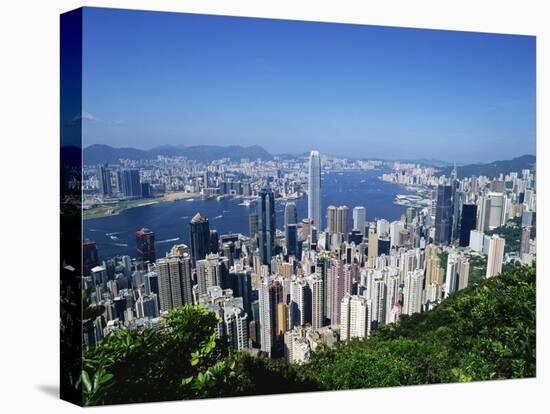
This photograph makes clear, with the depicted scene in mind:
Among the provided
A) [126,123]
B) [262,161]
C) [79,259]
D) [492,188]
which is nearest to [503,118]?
[492,188]

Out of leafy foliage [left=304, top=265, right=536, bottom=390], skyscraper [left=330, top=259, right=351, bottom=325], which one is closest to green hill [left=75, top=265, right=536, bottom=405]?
leafy foliage [left=304, top=265, right=536, bottom=390]

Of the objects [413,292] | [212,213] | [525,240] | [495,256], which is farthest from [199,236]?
[525,240]

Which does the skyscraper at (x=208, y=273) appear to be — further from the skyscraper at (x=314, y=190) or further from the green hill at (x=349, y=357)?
the skyscraper at (x=314, y=190)

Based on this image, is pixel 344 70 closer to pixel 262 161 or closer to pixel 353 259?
pixel 262 161

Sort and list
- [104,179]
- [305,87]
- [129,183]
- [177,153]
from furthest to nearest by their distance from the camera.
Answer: [305,87] < [177,153] < [129,183] < [104,179]

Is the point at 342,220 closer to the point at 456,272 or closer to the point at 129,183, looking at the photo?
the point at 456,272

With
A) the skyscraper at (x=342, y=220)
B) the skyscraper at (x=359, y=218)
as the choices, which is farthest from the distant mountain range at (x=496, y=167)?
the skyscraper at (x=342, y=220)
